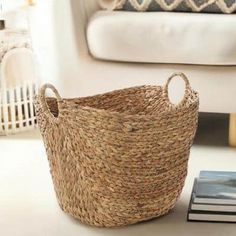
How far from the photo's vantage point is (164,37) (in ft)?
6.03

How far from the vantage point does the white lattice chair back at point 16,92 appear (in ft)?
7.14

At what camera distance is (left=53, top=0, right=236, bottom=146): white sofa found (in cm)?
182

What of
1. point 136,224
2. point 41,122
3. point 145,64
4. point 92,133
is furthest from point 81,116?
point 145,64

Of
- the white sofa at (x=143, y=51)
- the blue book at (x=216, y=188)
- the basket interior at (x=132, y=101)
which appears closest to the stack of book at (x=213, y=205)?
the blue book at (x=216, y=188)

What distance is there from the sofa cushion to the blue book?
1.35 ft

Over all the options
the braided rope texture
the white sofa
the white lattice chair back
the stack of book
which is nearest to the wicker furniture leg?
the white sofa

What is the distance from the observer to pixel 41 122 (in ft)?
4.73

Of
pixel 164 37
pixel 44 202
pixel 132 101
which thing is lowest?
pixel 44 202

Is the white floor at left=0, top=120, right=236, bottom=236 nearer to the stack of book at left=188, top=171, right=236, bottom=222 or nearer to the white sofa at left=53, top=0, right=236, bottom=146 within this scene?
the stack of book at left=188, top=171, right=236, bottom=222

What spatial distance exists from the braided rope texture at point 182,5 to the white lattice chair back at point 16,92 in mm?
466

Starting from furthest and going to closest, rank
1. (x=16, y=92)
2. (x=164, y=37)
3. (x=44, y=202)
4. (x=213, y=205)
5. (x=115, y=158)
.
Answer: (x=16, y=92)
(x=164, y=37)
(x=44, y=202)
(x=213, y=205)
(x=115, y=158)

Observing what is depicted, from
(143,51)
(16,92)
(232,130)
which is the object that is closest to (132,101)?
(143,51)

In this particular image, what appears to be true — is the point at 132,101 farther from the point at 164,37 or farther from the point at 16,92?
the point at 16,92

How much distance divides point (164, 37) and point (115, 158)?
63 cm
